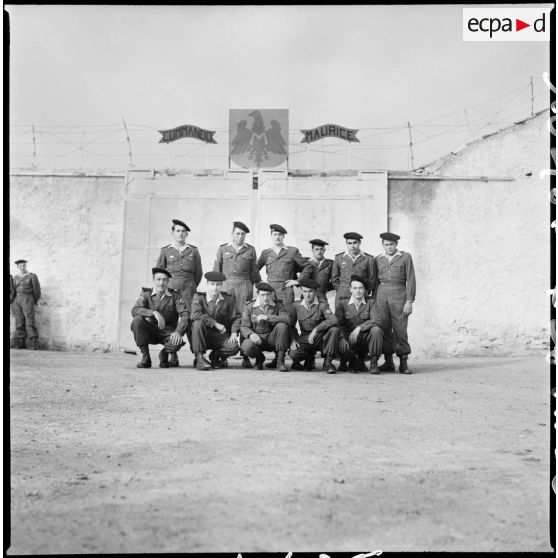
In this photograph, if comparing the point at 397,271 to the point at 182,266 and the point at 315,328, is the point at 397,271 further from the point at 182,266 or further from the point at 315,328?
the point at 182,266

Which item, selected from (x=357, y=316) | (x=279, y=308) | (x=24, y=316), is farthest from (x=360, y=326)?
(x=24, y=316)

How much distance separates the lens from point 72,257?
7.32 metres

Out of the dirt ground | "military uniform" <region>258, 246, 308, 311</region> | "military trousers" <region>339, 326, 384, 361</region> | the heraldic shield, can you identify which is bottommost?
the dirt ground

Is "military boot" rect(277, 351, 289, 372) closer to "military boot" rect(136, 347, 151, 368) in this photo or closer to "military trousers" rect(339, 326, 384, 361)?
"military trousers" rect(339, 326, 384, 361)

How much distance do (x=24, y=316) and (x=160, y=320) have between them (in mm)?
1795

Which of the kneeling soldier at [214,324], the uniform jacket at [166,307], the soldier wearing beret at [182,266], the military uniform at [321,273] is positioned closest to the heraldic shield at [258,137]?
the soldier wearing beret at [182,266]

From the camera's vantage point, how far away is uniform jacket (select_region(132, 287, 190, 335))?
6.11m

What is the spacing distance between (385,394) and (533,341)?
13.5ft

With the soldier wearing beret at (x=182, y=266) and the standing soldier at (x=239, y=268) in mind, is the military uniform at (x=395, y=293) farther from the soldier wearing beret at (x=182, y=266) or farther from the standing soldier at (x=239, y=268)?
the soldier wearing beret at (x=182, y=266)

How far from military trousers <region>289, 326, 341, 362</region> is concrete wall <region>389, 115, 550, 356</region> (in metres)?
2.52

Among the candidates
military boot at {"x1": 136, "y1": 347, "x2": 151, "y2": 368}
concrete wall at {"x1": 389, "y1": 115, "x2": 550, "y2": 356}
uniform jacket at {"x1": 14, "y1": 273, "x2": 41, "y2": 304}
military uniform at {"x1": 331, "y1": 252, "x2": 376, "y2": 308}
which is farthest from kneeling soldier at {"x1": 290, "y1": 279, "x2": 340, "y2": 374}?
uniform jacket at {"x1": 14, "y1": 273, "x2": 41, "y2": 304}

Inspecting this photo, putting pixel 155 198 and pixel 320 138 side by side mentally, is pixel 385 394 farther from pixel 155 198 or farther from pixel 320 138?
pixel 155 198

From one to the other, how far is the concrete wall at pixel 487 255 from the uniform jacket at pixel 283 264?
2127 mm

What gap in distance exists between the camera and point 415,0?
266 cm
